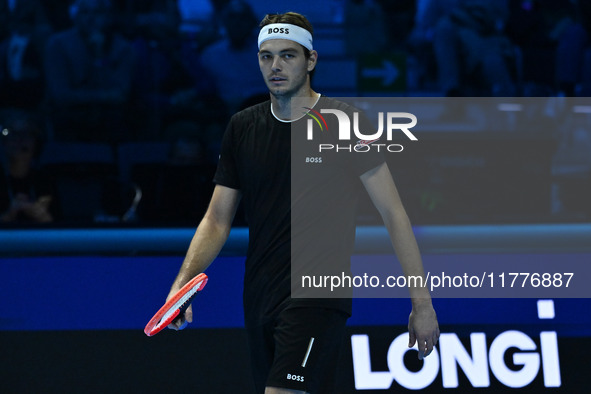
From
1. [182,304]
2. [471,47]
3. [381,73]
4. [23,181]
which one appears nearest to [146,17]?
[381,73]

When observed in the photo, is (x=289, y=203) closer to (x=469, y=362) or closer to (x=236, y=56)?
(x=469, y=362)

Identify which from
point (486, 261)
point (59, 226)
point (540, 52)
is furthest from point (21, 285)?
point (540, 52)

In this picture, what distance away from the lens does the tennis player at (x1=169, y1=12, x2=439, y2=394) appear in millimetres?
2383

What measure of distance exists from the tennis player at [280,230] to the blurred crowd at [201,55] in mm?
2587

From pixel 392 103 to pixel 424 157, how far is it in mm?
620

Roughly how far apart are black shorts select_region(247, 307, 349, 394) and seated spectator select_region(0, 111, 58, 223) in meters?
2.01

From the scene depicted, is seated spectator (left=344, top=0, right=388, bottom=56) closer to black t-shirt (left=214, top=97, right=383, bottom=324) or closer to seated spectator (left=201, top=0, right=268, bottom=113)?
seated spectator (left=201, top=0, right=268, bottom=113)

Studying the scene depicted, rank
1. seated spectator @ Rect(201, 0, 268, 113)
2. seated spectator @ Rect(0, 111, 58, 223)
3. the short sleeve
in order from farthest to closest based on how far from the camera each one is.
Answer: seated spectator @ Rect(201, 0, 268, 113) < seated spectator @ Rect(0, 111, 58, 223) < the short sleeve

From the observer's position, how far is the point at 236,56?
571 cm

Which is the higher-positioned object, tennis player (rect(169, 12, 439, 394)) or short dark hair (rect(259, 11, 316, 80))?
short dark hair (rect(259, 11, 316, 80))

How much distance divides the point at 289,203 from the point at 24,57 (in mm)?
3882

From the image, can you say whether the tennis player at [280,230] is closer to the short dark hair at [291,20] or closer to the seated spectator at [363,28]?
the short dark hair at [291,20]

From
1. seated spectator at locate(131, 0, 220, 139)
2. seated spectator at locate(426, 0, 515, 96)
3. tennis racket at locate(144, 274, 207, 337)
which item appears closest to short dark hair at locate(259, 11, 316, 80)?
tennis racket at locate(144, 274, 207, 337)

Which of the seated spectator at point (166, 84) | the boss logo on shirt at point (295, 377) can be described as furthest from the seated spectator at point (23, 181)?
the boss logo on shirt at point (295, 377)
